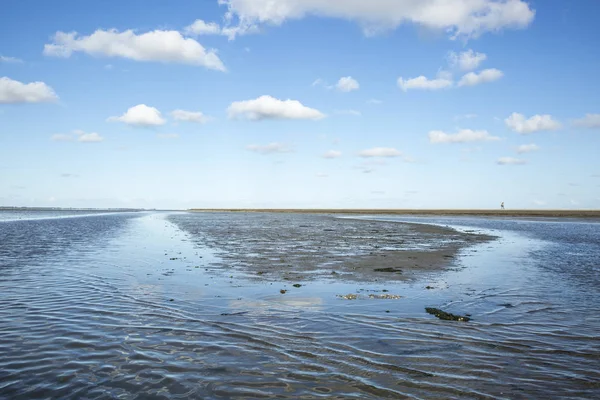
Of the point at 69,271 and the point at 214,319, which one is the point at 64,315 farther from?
the point at 69,271

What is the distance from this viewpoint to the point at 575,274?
58.1ft

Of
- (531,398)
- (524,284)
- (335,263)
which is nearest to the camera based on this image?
(531,398)

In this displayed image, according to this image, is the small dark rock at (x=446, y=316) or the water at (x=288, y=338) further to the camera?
the small dark rock at (x=446, y=316)

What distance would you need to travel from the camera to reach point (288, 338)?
8.45 metres

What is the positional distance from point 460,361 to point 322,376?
265 centimetres

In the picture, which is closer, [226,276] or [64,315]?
[64,315]

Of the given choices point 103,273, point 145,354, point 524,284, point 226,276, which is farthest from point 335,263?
point 145,354

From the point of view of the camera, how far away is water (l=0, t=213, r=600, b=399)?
6199 millimetres

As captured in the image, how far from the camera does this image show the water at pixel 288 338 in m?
6.20

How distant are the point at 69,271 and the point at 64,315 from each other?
780cm

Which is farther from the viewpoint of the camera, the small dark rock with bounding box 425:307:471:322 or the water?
the small dark rock with bounding box 425:307:471:322

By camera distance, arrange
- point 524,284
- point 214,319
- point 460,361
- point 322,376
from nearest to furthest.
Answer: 1. point 322,376
2. point 460,361
3. point 214,319
4. point 524,284

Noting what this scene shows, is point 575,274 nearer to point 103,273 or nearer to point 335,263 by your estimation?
point 335,263

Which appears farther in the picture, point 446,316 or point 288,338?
point 446,316
